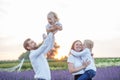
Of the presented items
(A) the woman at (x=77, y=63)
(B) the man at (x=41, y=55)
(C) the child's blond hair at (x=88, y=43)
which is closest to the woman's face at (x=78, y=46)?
(A) the woman at (x=77, y=63)

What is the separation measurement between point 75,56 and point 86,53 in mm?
225

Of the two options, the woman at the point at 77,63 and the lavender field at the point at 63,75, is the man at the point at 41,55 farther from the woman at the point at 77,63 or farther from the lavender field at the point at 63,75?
the lavender field at the point at 63,75

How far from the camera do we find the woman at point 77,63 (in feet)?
29.9

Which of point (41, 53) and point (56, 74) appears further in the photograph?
point (56, 74)

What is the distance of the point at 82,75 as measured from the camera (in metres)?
9.30

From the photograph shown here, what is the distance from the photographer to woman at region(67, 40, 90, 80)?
9117 mm

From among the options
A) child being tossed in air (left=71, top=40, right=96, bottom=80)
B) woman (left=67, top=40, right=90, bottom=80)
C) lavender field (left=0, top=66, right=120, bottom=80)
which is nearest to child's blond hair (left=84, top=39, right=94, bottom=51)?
child being tossed in air (left=71, top=40, right=96, bottom=80)

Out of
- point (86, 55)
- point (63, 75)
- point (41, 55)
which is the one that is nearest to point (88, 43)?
point (86, 55)

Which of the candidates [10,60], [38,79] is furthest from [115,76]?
[10,60]

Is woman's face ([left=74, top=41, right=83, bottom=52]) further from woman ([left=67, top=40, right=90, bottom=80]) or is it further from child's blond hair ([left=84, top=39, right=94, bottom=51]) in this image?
child's blond hair ([left=84, top=39, right=94, bottom=51])

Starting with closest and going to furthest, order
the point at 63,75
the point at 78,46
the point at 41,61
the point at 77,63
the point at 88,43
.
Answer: the point at 41,61
the point at 78,46
the point at 77,63
the point at 88,43
the point at 63,75

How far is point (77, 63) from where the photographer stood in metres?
9.23

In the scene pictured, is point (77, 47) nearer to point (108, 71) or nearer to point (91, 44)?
point (91, 44)

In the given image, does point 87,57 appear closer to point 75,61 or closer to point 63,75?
point 75,61
